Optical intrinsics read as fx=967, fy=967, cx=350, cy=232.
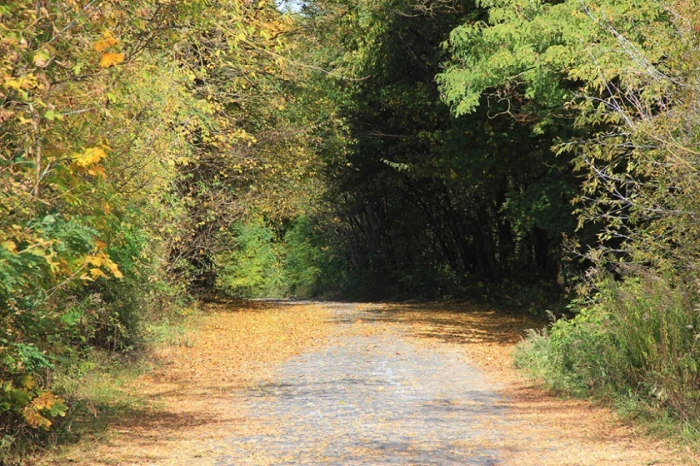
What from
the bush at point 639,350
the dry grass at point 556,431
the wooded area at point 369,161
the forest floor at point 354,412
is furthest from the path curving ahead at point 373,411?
the wooded area at point 369,161

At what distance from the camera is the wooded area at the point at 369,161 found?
7520 mm

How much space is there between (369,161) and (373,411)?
26.2 m

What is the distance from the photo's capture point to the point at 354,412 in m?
11.6

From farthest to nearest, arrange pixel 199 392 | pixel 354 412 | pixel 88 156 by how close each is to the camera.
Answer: pixel 199 392 → pixel 354 412 → pixel 88 156

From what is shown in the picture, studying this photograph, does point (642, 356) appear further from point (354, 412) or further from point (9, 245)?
point (9, 245)

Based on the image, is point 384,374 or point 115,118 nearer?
point 115,118

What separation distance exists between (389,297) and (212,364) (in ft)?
83.7

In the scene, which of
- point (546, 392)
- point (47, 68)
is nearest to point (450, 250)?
point (546, 392)

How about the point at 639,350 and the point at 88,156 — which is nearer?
the point at 88,156

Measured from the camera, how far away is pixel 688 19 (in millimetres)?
9820

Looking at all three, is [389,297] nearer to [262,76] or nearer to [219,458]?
[262,76]

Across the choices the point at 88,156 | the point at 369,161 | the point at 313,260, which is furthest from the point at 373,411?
the point at 313,260

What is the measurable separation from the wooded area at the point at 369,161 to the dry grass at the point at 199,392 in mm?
737

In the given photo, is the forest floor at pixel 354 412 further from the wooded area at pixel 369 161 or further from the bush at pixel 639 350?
the wooded area at pixel 369 161
